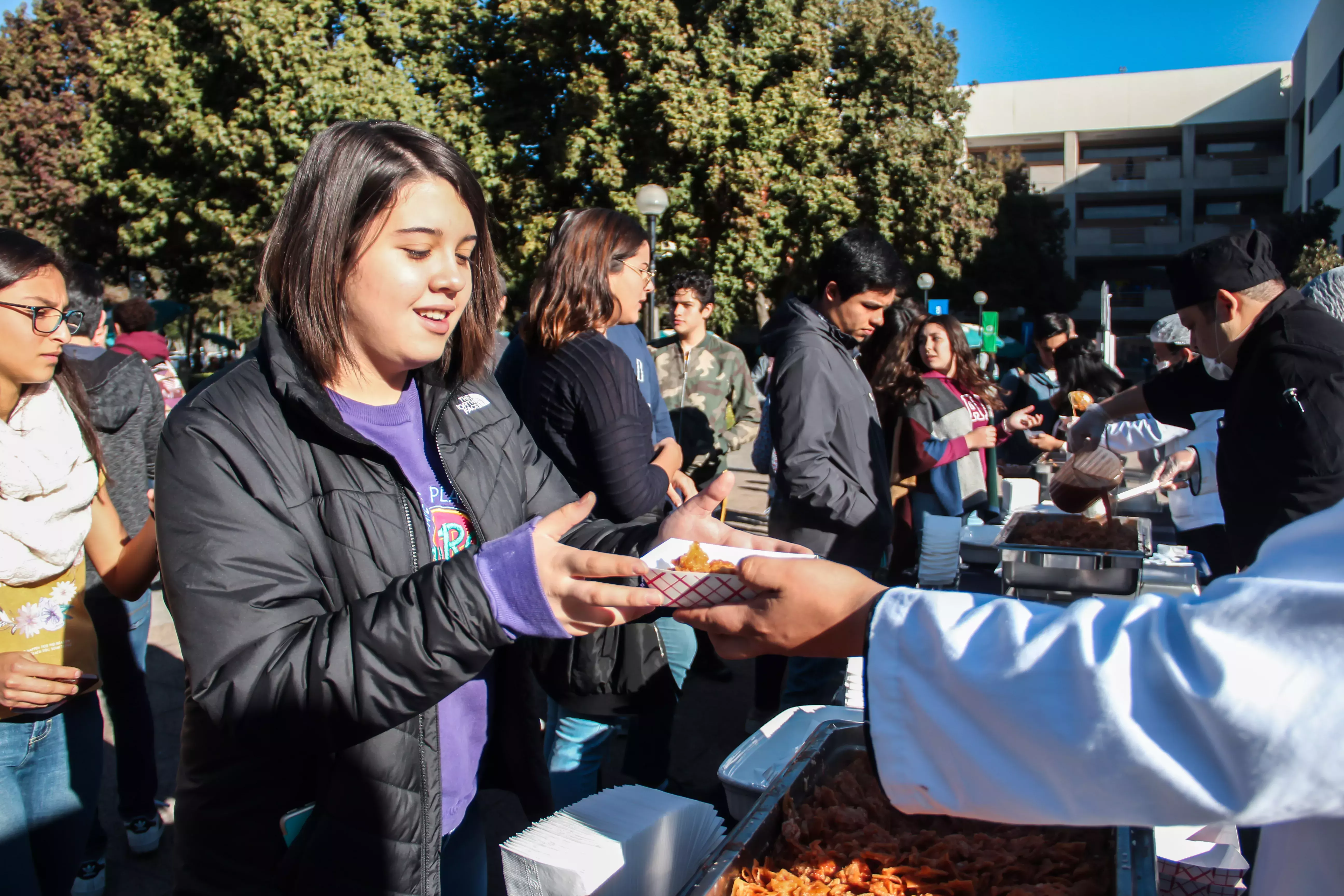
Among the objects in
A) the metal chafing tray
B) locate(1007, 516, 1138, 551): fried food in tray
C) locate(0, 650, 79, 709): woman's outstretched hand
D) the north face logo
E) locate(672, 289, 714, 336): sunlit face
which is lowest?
the metal chafing tray

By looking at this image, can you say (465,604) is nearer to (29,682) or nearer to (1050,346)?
(29,682)

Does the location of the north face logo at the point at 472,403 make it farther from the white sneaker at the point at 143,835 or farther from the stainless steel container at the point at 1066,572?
the white sneaker at the point at 143,835

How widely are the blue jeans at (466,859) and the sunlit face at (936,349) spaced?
163 inches

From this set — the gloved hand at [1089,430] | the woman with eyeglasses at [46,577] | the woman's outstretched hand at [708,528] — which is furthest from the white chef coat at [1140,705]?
the gloved hand at [1089,430]

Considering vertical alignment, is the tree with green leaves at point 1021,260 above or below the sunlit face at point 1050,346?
above

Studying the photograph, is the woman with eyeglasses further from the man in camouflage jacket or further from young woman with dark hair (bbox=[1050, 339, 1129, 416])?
young woman with dark hair (bbox=[1050, 339, 1129, 416])

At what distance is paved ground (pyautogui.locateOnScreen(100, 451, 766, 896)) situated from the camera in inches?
123

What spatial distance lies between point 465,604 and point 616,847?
51 centimetres

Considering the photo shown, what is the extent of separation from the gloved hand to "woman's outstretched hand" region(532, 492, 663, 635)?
10.9ft

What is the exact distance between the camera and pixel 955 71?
22.4 metres

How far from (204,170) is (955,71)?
58.1 ft

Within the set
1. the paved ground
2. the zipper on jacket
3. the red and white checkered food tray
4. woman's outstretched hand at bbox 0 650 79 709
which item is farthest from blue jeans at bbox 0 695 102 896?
the red and white checkered food tray

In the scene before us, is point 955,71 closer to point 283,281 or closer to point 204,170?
point 204,170

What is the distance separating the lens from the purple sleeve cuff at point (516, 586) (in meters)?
1.30
